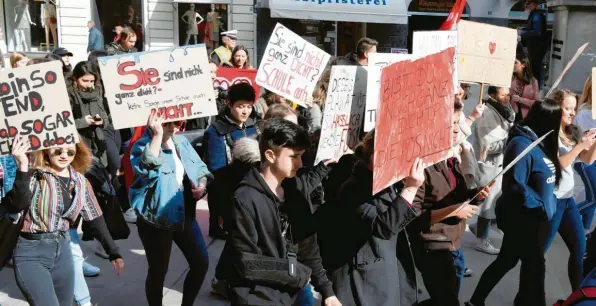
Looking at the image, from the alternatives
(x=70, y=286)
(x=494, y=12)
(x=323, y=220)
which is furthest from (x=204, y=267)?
(x=494, y=12)

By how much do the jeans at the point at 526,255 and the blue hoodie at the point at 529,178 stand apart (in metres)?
0.12

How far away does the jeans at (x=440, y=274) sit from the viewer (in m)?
4.35

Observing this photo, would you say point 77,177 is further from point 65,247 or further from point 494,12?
point 494,12

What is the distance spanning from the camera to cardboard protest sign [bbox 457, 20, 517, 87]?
6.00 metres

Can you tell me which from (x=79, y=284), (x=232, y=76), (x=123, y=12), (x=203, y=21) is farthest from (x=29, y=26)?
(x=79, y=284)

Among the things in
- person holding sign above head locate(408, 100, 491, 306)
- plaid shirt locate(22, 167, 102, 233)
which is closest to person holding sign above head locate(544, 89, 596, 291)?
person holding sign above head locate(408, 100, 491, 306)

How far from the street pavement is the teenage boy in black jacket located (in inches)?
87.2

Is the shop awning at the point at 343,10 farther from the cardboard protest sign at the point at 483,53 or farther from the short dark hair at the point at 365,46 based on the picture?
the cardboard protest sign at the point at 483,53

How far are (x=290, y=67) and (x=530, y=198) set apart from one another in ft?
7.65

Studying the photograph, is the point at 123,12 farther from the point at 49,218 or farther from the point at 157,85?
the point at 49,218

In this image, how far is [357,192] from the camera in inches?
146

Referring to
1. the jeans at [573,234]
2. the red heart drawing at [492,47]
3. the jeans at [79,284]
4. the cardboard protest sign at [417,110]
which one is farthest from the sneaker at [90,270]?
the red heart drawing at [492,47]

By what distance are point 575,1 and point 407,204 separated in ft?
35.4

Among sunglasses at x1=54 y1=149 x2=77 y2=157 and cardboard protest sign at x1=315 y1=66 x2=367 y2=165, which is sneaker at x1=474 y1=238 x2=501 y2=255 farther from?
sunglasses at x1=54 y1=149 x2=77 y2=157
